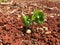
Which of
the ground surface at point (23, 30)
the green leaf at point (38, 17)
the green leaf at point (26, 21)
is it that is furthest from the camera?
the green leaf at point (38, 17)

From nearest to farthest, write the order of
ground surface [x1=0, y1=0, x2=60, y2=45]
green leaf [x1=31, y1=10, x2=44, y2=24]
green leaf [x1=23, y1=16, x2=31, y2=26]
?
ground surface [x1=0, y1=0, x2=60, y2=45] < green leaf [x1=23, y1=16, x2=31, y2=26] < green leaf [x1=31, y1=10, x2=44, y2=24]

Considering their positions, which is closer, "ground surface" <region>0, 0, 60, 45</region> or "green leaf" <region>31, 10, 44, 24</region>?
"ground surface" <region>0, 0, 60, 45</region>

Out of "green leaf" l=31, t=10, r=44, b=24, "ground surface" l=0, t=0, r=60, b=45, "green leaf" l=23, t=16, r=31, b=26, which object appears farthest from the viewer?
"green leaf" l=31, t=10, r=44, b=24

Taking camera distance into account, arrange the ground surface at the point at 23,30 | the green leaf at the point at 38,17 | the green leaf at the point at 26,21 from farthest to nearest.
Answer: the green leaf at the point at 38,17
the green leaf at the point at 26,21
the ground surface at the point at 23,30

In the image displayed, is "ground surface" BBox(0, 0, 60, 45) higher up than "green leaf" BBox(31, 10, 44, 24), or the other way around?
"green leaf" BBox(31, 10, 44, 24)

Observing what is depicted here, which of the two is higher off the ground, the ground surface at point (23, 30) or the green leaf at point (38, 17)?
the green leaf at point (38, 17)

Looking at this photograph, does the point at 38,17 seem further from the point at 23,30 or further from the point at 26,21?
the point at 23,30

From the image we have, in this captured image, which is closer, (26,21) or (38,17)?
(26,21)

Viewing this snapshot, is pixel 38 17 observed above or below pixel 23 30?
above

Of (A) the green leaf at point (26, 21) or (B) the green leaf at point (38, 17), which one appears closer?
(A) the green leaf at point (26, 21)

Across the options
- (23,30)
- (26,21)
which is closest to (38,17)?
(26,21)

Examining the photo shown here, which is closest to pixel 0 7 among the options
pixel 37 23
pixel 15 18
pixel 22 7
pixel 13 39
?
pixel 22 7
